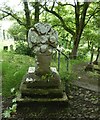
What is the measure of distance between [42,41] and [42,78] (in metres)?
1.04

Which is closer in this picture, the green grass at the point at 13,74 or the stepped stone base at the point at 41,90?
the stepped stone base at the point at 41,90

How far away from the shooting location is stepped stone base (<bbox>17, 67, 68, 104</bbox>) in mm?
6500

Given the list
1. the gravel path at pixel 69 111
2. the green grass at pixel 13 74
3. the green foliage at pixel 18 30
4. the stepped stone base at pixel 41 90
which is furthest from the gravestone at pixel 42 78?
the green foliage at pixel 18 30

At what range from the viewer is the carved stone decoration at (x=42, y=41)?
659cm

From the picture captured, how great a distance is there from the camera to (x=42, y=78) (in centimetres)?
680

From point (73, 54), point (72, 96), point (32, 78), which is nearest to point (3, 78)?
point (32, 78)

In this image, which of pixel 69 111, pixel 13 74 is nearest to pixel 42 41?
pixel 69 111

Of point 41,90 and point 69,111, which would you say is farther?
point 41,90

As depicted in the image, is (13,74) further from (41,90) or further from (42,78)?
(41,90)

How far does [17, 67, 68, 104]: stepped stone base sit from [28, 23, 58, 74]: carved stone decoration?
1.54ft

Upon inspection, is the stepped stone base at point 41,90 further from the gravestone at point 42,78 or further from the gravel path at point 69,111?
the gravel path at point 69,111

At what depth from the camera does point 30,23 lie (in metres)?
14.9

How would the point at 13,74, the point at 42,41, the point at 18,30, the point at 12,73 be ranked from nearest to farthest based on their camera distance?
the point at 42,41 → the point at 13,74 → the point at 12,73 → the point at 18,30

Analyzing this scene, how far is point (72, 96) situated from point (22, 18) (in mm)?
9317
